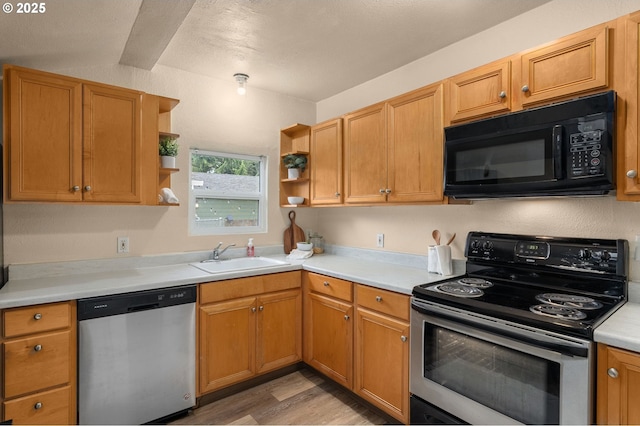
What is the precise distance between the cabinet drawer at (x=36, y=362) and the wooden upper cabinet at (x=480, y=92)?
99.8 inches

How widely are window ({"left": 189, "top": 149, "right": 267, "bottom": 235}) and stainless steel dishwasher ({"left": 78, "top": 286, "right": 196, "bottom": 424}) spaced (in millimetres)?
907

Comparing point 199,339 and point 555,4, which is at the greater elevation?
point 555,4

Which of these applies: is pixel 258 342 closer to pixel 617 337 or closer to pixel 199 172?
pixel 199 172

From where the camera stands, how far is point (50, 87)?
1.99 metres

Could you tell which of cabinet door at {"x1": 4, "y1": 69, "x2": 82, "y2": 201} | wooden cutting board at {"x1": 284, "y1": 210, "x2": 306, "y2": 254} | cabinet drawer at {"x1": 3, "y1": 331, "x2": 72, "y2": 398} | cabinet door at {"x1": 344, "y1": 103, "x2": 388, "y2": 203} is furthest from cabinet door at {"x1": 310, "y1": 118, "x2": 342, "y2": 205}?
cabinet drawer at {"x1": 3, "y1": 331, "x2": 72, "y2": 398}

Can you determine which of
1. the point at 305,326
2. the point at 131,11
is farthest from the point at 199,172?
the point at 305,326

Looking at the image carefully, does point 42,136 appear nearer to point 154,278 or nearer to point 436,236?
point 154,278

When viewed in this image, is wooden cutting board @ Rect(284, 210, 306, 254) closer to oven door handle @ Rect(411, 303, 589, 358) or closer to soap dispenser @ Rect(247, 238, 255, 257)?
soap dispenser @ Rect(247, 238, 255, 257)

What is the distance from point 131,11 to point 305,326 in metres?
2.38

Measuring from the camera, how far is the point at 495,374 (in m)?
1.51

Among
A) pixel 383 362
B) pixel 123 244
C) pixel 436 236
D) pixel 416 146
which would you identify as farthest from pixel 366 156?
pixel 123 244

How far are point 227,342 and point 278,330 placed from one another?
0.42 m

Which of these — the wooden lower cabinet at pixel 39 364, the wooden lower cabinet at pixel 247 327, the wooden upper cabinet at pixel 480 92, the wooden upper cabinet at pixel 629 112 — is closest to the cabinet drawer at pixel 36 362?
the wooden lower cabinet at pixel 39 364

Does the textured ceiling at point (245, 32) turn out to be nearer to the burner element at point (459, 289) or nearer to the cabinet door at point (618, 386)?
the burner element at point (459, 289)
